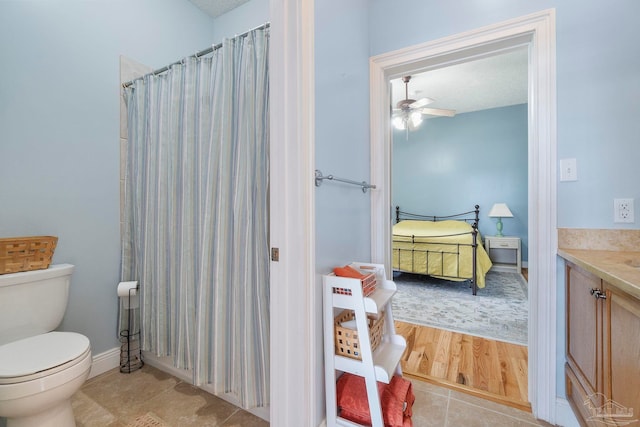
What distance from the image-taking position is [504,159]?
4.78m

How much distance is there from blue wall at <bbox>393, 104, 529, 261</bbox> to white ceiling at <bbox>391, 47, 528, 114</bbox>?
390mm

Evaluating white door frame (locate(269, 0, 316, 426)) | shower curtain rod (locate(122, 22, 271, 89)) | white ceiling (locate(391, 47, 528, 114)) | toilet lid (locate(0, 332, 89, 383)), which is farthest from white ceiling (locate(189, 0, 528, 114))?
toilet lid (locate(0, 332, 89, 383))

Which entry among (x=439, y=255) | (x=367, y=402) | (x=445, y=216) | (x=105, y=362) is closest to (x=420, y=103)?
(x=439, y=255)

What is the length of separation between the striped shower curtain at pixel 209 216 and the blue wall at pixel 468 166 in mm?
4765

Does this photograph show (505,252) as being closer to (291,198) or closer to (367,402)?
(367,402)

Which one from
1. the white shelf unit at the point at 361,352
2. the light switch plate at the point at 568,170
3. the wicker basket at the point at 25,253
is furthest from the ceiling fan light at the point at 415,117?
the wicker basket at the point at 25,253

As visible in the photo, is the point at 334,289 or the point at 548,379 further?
the point at 548,379

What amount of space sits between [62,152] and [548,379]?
9.84 feet

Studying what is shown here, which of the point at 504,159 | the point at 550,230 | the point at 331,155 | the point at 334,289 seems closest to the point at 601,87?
the point at 550,230

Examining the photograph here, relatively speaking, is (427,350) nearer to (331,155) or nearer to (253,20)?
(331,155)

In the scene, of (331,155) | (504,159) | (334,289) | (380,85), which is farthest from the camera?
(504,159)

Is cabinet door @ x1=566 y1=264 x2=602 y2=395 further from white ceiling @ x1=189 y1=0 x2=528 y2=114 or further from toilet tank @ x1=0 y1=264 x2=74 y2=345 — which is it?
toilet tank @ x1=0 y1=264 x2=74 y2=345

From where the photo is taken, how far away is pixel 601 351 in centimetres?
99

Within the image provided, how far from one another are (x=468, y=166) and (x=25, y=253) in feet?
18.8
